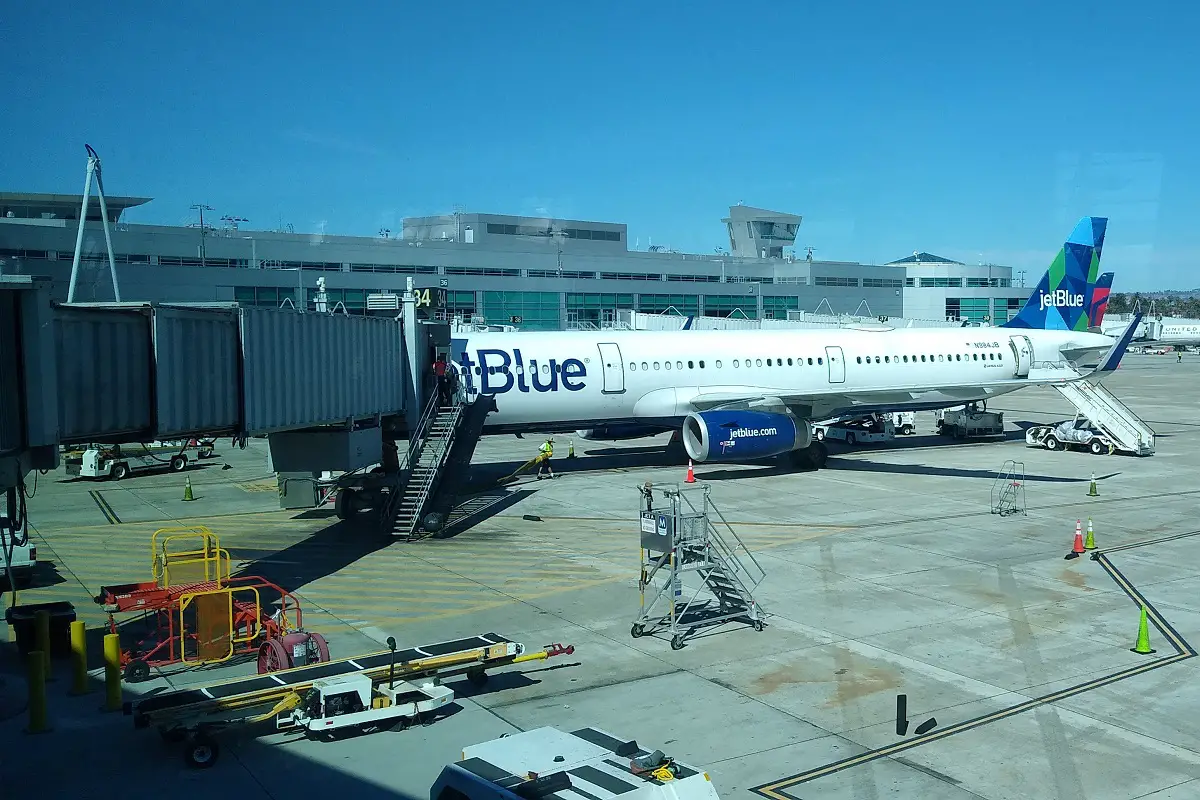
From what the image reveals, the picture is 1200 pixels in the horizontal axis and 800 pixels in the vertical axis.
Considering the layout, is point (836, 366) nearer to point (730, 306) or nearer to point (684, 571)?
point (684, 571)

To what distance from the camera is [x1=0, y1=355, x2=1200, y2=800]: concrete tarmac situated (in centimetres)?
1264

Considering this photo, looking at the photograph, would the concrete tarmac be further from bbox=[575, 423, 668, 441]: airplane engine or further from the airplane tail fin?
the airplane tail fin

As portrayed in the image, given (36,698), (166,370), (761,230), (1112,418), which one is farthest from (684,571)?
(761,230)

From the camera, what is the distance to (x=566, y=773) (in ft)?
30.1

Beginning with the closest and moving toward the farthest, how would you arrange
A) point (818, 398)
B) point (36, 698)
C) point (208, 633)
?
point (36, 698) → point (208, 633) → point (818, 398)

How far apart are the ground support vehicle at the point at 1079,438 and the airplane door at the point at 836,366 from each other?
10227 millimetres

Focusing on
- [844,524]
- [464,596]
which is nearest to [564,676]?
[464,596]

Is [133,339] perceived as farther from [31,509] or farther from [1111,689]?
[31,509]

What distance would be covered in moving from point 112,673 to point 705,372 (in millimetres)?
26851

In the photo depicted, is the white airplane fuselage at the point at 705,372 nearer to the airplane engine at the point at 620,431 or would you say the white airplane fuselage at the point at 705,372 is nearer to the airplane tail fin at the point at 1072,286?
the airplane engine at the point at 620,431

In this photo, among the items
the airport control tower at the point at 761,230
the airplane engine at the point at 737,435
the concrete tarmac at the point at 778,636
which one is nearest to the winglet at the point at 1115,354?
the concrete tarmac at the point at 778,636

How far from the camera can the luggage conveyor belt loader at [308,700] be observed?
1312 centimetres

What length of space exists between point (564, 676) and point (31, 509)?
24.0 m

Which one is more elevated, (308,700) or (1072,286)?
(1072,286)
